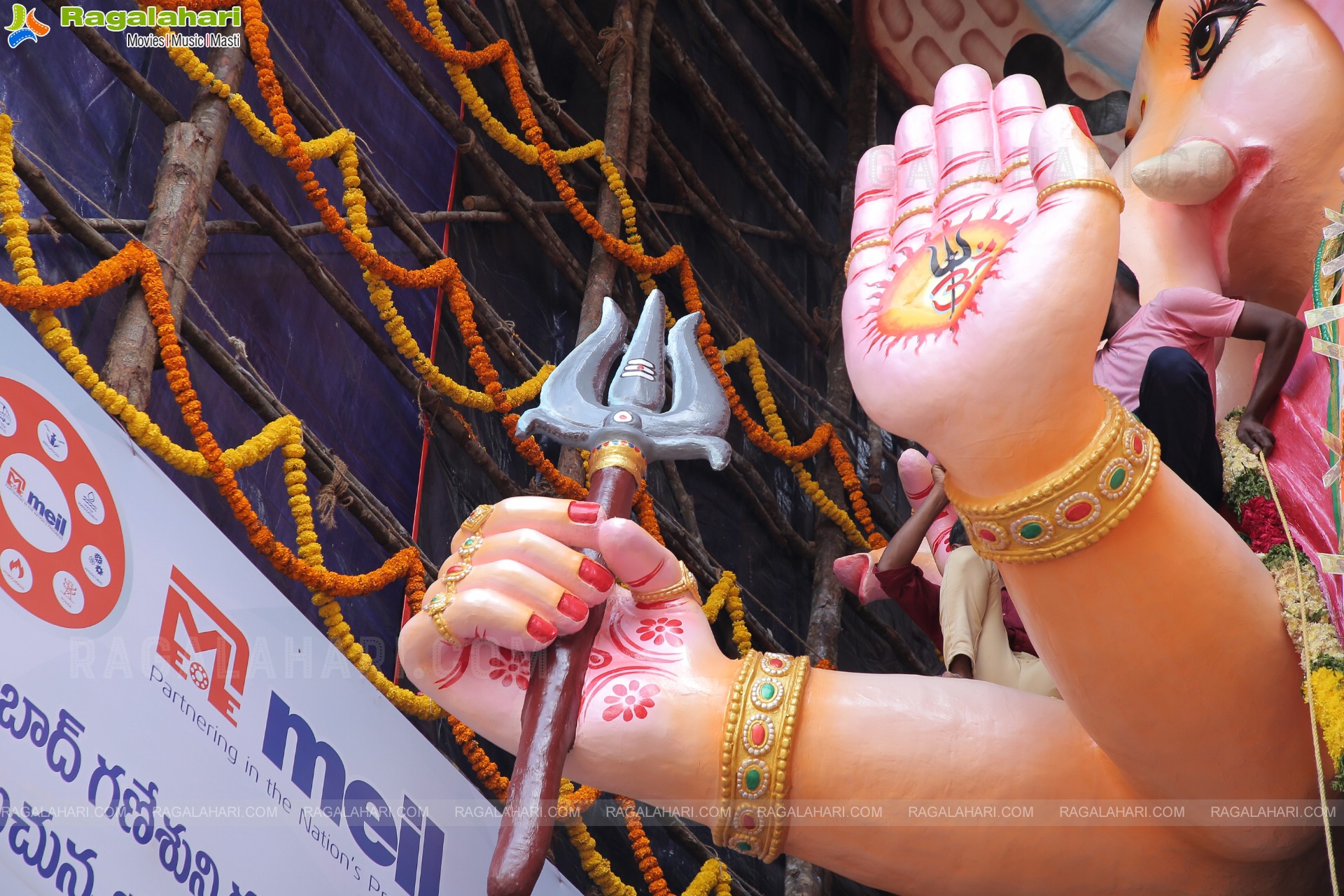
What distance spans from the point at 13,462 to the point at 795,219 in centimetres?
334

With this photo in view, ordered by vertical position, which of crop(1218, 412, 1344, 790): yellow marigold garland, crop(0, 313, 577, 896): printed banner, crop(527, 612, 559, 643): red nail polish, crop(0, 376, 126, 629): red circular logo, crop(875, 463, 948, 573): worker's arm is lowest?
crop(1218, 412, 1344, 790): yellow marigold garland

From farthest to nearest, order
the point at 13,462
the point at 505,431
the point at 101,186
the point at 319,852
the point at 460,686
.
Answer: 1. the point at 505,431
2. the point at 101,186
3. the point at 319,852
4. the point at 13,462
5. the point at 460,686

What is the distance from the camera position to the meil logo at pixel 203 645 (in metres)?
2.43

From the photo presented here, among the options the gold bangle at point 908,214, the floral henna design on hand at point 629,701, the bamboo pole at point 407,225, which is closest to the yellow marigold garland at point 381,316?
the bamboo pole at point 407,225

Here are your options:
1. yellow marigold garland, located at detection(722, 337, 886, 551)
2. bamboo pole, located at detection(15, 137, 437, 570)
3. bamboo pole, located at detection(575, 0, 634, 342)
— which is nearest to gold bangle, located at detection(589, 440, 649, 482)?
bamboo pole, located at detection(15, 137, 437, 570)

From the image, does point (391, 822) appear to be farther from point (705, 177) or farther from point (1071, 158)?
point (705, 177)

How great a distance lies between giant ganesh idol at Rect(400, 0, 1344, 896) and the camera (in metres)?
1.89

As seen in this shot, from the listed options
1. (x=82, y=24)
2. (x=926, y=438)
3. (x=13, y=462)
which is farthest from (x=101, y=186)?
(x=926, y=438)

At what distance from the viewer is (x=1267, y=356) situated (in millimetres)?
2395

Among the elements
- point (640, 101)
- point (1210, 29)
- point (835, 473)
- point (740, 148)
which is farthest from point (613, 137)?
point (1210, 29)

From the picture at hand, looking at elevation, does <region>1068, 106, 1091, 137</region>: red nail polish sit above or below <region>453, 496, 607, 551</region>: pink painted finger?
below

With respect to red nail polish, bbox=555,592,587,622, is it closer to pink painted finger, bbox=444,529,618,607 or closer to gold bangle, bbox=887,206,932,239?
pink painted finger, bbox=444,529,618,607

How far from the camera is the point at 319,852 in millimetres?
2592

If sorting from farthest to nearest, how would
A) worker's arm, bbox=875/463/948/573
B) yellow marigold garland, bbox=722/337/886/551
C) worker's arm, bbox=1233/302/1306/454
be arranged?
yellow marigold garland, bbox=722/337/886/551 < worker's arm, bbox=875/463/948/573 < worker's arm, bbox=1233/302/1306/454
